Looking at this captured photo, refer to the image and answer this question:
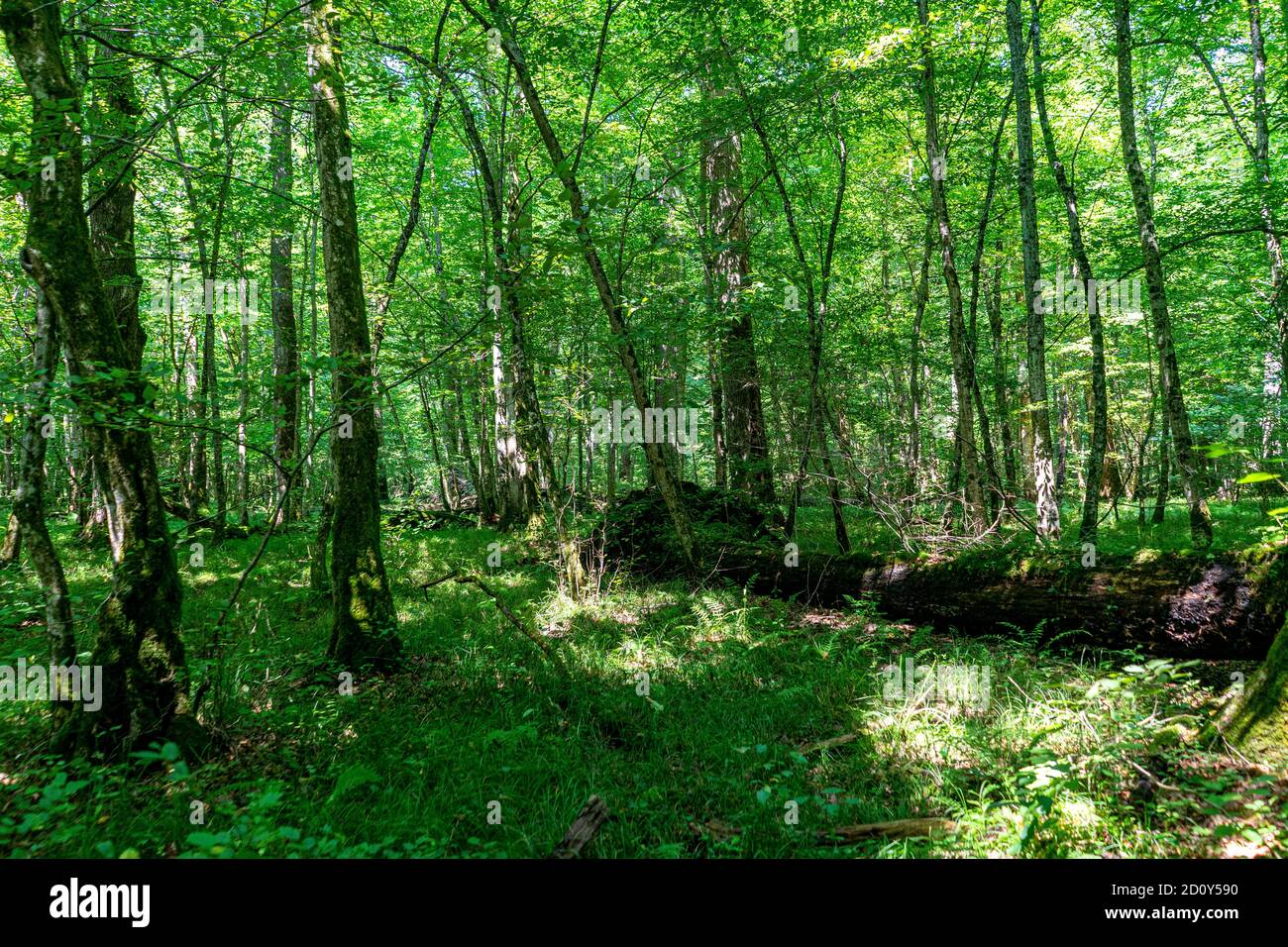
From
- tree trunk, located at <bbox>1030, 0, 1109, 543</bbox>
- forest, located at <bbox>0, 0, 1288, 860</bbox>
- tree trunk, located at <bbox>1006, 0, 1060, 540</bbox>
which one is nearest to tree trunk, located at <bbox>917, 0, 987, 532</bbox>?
forest, located at <bbox>0, 0, 1288, 860</bbox>

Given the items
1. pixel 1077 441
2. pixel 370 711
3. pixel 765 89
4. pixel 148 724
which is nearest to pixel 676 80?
pixel 765 89

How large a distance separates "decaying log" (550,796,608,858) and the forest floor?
86 millimetres

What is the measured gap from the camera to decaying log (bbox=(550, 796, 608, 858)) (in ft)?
9.14

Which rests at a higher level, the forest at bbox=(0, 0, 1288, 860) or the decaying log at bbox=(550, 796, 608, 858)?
the forest at bbox=(0, 0, 1288, 860)

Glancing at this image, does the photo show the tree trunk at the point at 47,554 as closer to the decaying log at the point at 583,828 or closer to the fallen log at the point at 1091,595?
the decaying log at the point at 583,828

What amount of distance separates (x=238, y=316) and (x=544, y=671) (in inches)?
693

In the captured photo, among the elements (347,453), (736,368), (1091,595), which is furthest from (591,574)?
(1091,595)

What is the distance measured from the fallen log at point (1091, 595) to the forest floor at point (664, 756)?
9.5 inches

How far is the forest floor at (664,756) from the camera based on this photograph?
9.00 feet

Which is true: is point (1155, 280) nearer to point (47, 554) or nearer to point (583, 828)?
point (583, 828)

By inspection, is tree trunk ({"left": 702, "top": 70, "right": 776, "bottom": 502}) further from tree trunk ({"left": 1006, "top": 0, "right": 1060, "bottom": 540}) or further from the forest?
tree trunk ({"left": 1006, "top": 0, "right": 1060, "bottom": 540})

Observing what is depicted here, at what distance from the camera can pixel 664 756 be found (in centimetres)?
392

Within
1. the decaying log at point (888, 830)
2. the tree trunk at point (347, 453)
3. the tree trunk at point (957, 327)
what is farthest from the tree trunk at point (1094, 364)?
the tree trunk at point (347, 453)

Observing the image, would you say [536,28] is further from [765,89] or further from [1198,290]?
[1198,290]
